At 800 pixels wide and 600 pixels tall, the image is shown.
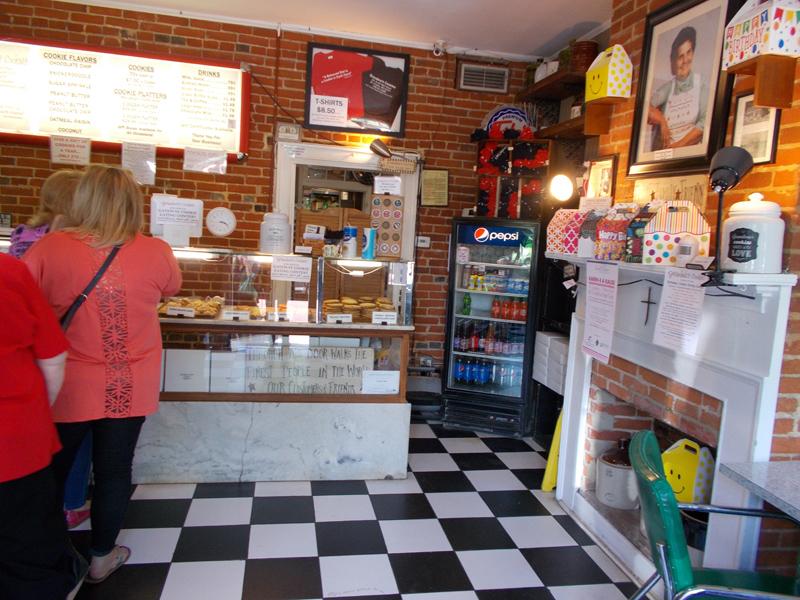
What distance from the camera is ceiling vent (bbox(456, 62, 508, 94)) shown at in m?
5.20

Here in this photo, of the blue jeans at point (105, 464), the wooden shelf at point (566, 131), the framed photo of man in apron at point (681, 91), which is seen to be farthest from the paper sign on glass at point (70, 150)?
the framed photo of man in apron at point (681, 91)

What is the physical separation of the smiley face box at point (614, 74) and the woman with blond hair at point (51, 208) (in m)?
2.58

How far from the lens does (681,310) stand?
7.70 ft

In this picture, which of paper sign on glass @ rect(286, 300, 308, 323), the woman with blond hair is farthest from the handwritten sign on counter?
the woman with blond hair

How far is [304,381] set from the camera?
364 centimetres

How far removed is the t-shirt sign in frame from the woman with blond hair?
2663 millimetres

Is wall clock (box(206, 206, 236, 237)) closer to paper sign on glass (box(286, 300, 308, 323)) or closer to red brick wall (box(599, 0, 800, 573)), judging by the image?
paper sign on glass (box(286, 300, 308, 323))

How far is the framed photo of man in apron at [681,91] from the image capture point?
2.55 metres

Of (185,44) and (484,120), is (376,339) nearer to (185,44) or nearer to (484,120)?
(484,120)

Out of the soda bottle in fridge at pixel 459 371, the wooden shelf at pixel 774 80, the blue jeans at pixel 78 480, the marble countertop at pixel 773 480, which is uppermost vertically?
the wooden shelf at pixel 774 80

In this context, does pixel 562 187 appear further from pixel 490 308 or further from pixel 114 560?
pixel 114 560

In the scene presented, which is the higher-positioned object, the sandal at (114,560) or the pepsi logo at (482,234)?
the pepsi logo at (482,234)

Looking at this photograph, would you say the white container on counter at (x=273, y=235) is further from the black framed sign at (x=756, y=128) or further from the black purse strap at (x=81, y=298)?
the black framed sign at (x=756, y=128)

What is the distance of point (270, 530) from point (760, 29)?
3.01 metres
